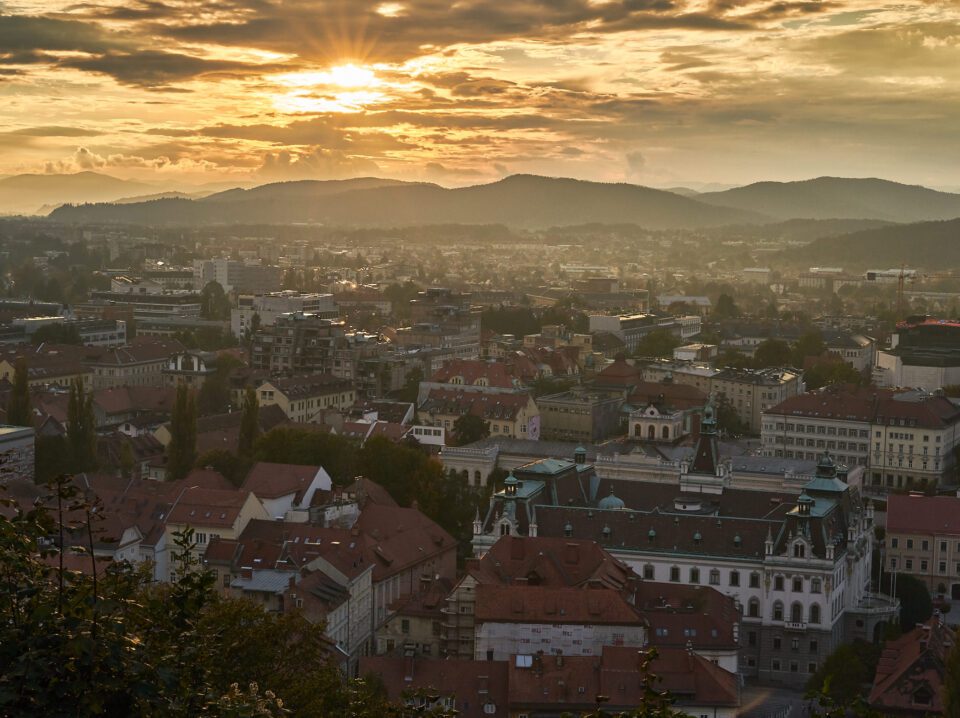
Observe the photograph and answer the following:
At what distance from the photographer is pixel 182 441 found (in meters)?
76.4

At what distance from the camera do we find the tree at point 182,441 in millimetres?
76125

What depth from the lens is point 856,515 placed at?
209 ft

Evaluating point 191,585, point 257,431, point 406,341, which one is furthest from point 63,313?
point 191,585

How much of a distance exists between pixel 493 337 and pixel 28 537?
13934cm

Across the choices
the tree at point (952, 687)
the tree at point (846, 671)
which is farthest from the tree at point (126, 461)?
the tree at point (952, 687)

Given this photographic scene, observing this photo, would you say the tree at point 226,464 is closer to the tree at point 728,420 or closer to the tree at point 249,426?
the tree at point 249,426

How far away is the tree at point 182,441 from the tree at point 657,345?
7799cm

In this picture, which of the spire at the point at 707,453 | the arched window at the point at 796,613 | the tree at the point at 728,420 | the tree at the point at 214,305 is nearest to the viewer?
the arched window at the point at 796,613

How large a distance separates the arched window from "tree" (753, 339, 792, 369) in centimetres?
7779

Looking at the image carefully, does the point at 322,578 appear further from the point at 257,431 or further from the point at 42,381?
the point at 42,381

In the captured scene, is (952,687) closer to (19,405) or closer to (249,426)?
(249,426)

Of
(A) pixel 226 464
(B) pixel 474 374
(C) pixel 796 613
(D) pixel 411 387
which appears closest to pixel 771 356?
(B) pixel 474 374

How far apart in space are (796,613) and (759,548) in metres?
2.83

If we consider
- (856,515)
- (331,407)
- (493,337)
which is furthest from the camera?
(493,337)
